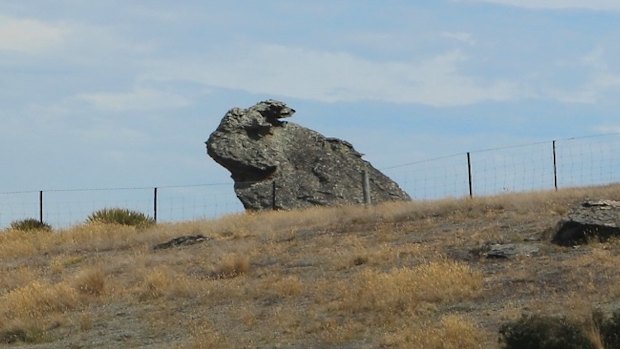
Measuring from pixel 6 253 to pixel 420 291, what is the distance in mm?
16228

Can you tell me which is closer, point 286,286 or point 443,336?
point 443,336

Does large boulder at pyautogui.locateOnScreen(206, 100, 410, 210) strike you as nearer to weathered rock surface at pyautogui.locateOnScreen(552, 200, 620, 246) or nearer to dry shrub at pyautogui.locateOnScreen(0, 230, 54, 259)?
dry shrub at pyautogui.locateOnScreen(0, 230, 54, 259)

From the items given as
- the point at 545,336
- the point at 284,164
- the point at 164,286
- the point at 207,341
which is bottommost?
the point at 207,341

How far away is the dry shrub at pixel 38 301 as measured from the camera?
61.3 ft

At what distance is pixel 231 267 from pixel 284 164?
1363cm

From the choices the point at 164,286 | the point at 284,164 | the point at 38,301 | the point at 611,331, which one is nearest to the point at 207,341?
the point at 164,286

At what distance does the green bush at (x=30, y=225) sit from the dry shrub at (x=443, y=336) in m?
22.8

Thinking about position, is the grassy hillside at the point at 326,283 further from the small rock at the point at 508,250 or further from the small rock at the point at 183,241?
the small rock at the point at 183,241

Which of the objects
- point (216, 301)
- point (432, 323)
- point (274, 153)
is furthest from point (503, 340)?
point (274, 153)

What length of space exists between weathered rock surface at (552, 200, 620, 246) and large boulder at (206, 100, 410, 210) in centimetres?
1344

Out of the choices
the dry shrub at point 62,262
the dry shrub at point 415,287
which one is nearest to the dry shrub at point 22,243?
the dry shrub at point 62,262

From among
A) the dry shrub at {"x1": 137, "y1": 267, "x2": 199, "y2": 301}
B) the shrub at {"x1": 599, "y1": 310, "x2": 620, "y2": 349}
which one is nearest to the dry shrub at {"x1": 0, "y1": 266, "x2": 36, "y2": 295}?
the dry shrub at {"x1": 137, "y1": 267, "x2": 199, "y2": 301}

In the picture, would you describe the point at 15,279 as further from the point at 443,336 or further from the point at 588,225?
the point at 443,336

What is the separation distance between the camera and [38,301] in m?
19.3
